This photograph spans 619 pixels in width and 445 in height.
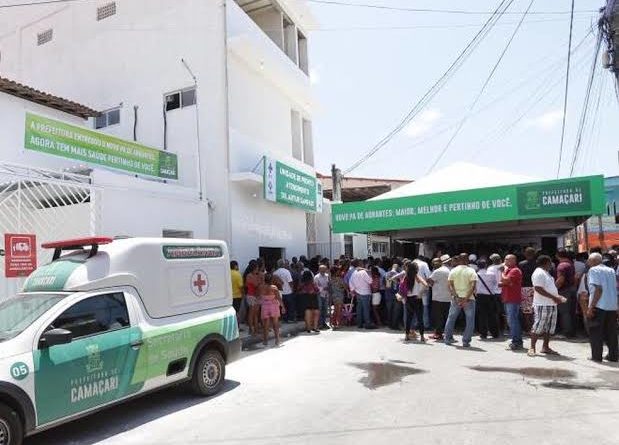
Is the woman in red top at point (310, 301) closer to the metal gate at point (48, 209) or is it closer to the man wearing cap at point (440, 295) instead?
the man wearing cap at point (440, 295)

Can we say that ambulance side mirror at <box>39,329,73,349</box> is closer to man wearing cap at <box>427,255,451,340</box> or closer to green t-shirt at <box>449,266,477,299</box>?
green t-shirt at <box>449,266,477,299</box>

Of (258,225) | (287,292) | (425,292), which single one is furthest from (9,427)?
(258,225)

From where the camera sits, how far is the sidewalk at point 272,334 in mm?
11031

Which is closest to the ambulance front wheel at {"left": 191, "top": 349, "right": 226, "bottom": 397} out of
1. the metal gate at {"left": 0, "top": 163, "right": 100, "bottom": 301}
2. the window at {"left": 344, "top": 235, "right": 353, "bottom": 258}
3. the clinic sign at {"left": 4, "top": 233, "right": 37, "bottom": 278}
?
the clinic sign at {"left": 4, "top": 233, "right": 37, "bottom": 278}

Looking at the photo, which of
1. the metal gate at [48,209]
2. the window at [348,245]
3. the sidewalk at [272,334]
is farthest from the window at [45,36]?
the window at [348,245]

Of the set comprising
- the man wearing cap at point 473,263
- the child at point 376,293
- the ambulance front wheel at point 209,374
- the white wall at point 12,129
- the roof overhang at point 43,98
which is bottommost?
the ambulance front wheel at point 209,374

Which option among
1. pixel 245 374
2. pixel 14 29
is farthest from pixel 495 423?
pixel 14 29

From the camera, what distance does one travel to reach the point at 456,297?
9.86 meters

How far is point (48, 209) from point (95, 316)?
25.2 feet

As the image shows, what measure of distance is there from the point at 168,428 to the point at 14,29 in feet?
63.1

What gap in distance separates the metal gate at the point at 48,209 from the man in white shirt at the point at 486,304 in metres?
7.94

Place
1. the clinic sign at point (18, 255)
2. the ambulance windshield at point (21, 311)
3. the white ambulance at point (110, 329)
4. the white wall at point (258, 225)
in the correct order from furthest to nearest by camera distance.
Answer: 1. the white wall at point (258, 225)
2. the clinic sign at point (18, 255)
3. the ambulance windshield at point (21, 311)
4. the white ambulance at point (110, 329)

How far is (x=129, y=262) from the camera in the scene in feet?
20.1

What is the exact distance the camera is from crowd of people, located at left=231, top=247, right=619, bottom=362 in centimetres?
855
